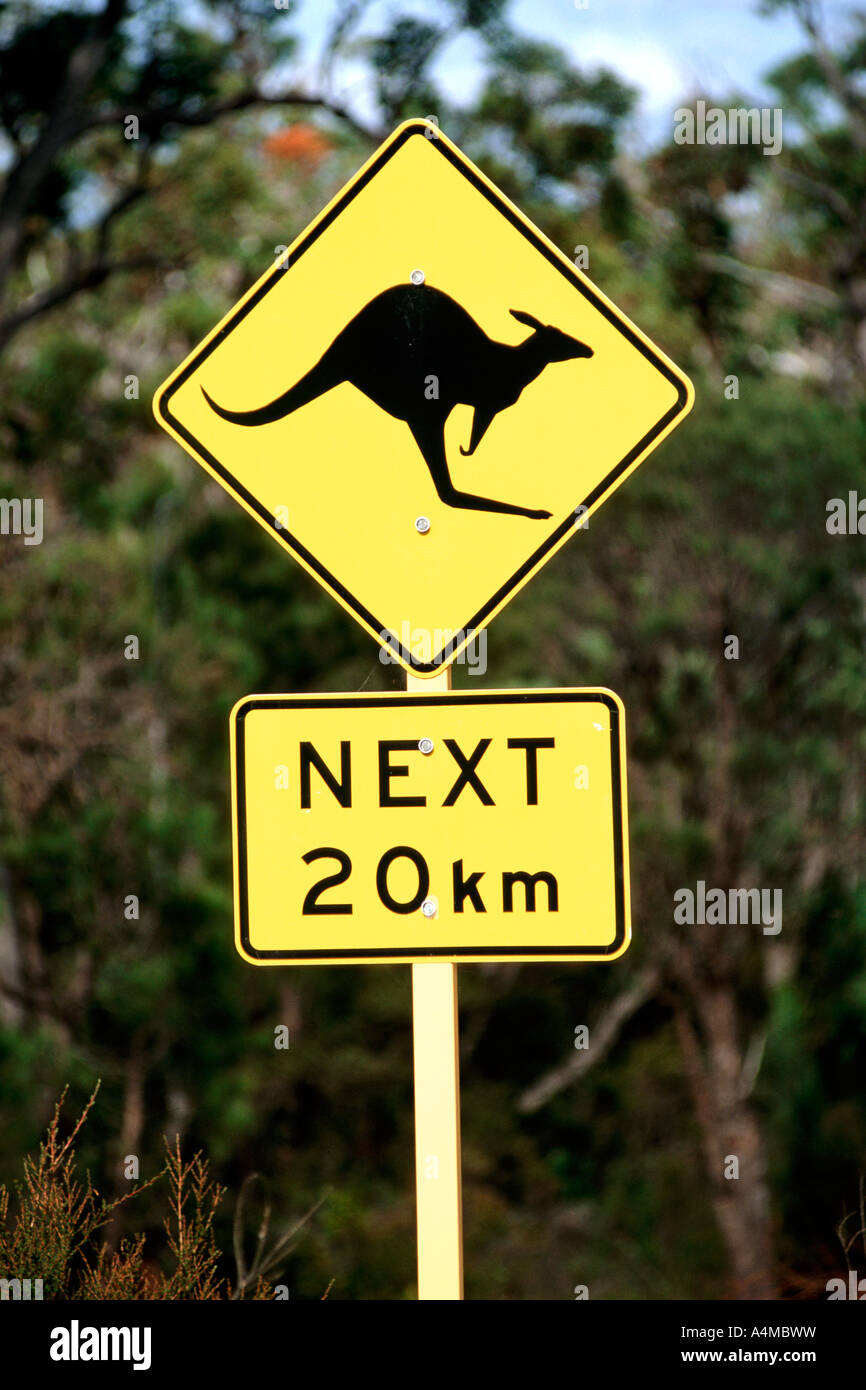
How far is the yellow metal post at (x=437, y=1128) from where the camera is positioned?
8.98 feet

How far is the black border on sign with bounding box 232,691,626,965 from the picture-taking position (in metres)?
2.73

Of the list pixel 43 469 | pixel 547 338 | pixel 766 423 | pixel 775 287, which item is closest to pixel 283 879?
pixel 547 338

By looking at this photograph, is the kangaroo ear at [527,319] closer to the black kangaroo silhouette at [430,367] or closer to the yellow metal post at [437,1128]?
the black kangaroo silhouette at [430,367]

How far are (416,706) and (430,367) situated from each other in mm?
595

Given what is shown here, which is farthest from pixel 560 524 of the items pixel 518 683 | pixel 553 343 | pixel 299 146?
pixel 299 146

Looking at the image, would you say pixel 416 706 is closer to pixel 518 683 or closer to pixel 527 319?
pixel 527 319

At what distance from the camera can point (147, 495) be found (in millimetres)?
19734

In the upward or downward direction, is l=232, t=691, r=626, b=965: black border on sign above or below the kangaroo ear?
below

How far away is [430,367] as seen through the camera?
2881 mm

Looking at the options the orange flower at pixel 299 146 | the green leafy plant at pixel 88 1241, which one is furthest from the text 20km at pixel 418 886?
the orange flower at pixel 299 146

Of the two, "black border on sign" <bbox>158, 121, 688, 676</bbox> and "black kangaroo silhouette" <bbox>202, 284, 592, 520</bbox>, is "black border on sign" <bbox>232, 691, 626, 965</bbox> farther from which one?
"black kangaroo silhouette" <bbox>202, 284, 592, 520</bbox>

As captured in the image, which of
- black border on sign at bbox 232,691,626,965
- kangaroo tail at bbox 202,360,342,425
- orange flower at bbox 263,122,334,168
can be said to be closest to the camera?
black border on sign at bbox 232,691,626,965

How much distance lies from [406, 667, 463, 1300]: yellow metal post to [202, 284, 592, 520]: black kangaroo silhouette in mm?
421

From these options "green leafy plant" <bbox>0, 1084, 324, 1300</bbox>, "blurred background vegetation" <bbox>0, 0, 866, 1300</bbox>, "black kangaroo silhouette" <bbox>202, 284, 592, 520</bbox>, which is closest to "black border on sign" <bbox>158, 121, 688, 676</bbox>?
"black kangaroo silhouette" <bbox>202, 284, 592, 520</bbox>
